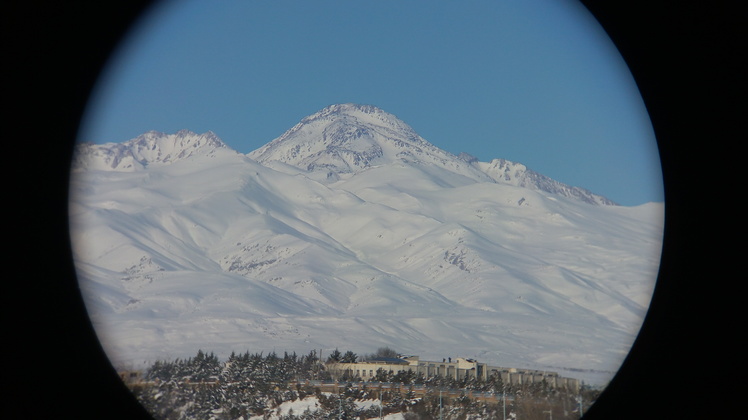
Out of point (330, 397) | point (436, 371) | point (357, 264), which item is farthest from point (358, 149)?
point (330, 397)

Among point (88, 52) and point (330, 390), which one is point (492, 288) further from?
point (88, 52)

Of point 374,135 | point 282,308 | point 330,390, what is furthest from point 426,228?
point 374,135

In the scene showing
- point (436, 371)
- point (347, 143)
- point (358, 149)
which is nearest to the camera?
point (436, 371)

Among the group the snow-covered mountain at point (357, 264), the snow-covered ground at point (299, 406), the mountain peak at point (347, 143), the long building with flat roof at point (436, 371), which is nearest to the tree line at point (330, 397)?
the snow-covered ground at point (299, 406)

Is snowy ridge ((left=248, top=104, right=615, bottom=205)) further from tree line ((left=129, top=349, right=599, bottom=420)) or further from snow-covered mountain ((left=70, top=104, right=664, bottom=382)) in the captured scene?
tree line ((left=129, top=349, right=599, bottom=420))

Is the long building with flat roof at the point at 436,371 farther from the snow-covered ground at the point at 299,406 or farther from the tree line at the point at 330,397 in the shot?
the snow-covered ground at the point at 299,406

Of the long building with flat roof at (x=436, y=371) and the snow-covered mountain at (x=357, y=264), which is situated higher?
the snow-covered mountain at (x=357, y=264)

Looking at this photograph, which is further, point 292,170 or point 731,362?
point 292,170

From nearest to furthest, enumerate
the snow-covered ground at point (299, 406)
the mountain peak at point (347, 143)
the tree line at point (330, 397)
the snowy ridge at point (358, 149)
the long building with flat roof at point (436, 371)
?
Result: the tree line at point (330, 397) < the snow-covered ground at point (299, 406) < the long building with flat roof at point (436, 371) < the snowy ridge at point (358, 149) < the mountain peak at point (347, 143)

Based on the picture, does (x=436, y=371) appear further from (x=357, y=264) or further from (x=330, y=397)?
(x=357, y=264)
